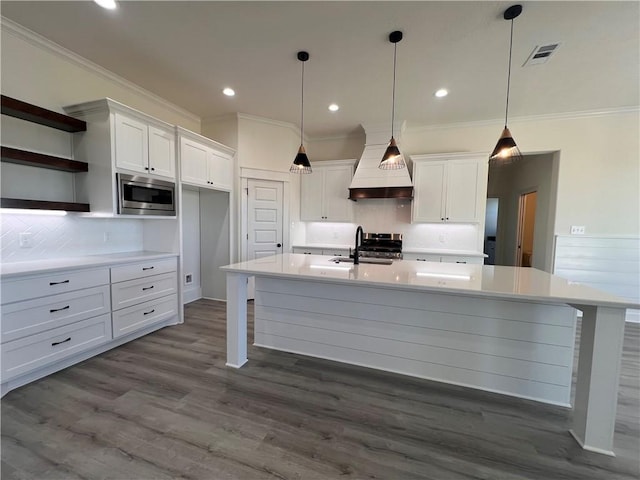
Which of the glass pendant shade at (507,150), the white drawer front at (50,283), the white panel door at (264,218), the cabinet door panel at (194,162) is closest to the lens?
the white drawer front at (50,283)

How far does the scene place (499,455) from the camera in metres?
1.54

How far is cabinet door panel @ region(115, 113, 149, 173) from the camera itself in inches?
A: 106

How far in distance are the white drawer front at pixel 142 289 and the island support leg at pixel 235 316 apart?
4.08 ft

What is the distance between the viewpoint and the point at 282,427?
1.73 metres

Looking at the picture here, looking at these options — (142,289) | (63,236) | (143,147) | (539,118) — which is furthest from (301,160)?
(539,118)

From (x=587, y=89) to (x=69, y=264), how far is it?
5.90 meters

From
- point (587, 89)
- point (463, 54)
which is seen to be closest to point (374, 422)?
point (463, 54)

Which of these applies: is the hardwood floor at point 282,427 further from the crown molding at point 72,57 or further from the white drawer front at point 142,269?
the crown molding at point 72,57

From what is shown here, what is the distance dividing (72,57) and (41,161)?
3.99 ft

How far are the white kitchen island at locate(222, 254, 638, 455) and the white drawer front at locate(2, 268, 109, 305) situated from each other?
1.32 meters

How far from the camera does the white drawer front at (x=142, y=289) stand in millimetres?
2705

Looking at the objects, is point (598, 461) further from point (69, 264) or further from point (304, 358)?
point (69, 264)

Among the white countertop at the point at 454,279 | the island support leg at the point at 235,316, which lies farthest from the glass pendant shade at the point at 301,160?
the island support leg at the point at 235,316

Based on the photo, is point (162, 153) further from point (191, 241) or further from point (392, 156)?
point (392, 156)
